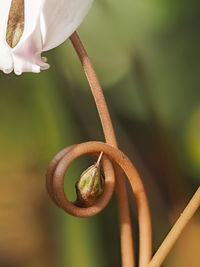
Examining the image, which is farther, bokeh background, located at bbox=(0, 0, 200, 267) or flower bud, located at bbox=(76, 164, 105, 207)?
bokeh background, located at bbox=(0, 0, 200, 267)

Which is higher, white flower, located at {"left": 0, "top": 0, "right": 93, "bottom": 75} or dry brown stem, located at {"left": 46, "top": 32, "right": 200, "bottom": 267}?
white flower, located at {"left": 0, "top": 0, "right": 93, "bottom": 75}

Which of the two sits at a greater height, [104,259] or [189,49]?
[189,49]

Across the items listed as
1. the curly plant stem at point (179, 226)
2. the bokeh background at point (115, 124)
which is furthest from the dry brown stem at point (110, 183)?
the bokeh background at point (115, 124)

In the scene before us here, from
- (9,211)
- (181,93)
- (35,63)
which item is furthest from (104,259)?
(35,63)

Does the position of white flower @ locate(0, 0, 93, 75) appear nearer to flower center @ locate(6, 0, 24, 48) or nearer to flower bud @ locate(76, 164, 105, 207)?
flower center @ locate(6, 0, 24, 48)

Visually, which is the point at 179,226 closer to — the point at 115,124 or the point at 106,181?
the point at 106,181

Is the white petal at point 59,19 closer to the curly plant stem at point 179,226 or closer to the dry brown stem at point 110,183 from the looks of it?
the dry brown stem at point 110,183

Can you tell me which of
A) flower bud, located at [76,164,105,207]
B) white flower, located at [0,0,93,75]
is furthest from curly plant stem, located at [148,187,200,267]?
white flower, located at [0,0,93,75]

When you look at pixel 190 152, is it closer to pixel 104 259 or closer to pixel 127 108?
pixel 127 108
